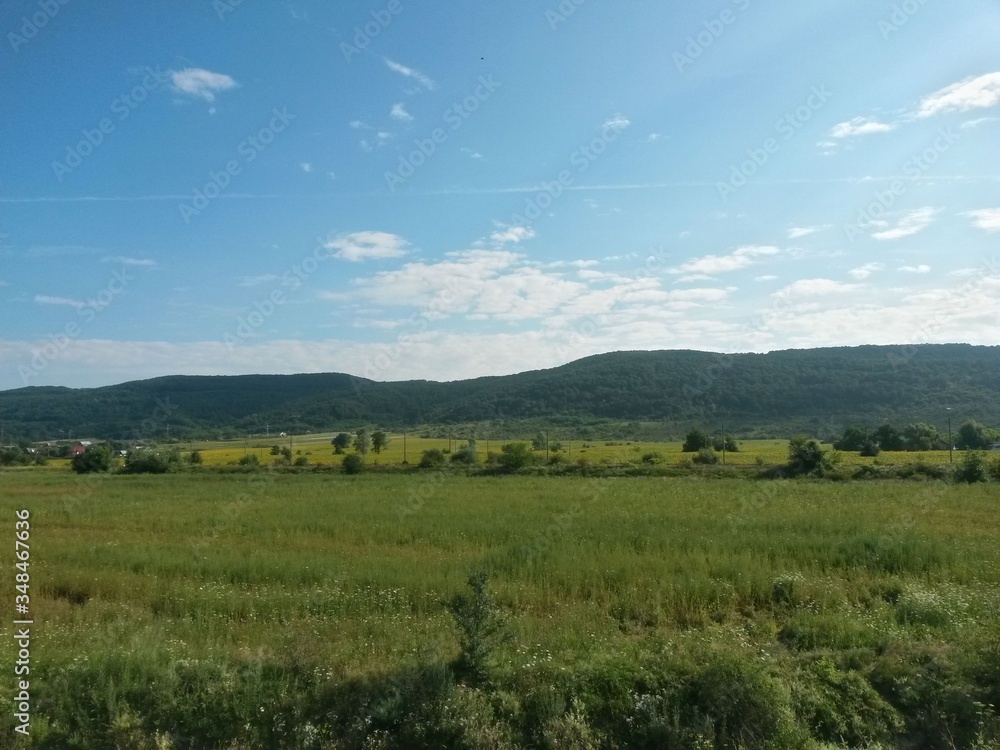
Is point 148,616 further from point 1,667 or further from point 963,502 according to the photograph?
point 963,502

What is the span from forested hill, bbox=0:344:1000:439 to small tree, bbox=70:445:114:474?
33.6m

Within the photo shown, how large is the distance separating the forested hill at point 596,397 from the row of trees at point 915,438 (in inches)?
513

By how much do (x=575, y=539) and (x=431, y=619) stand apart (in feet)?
20.4

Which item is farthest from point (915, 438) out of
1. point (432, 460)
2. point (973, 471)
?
point (432, 460)

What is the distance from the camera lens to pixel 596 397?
104 meters

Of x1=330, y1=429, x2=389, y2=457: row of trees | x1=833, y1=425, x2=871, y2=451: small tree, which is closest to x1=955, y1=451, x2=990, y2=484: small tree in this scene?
x1=833, y1=425, x2=871, y2=451: small tree

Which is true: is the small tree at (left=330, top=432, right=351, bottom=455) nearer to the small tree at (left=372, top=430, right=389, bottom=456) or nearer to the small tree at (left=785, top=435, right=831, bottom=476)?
the small tree at (left=372, top=430, right=389, bottom=456)

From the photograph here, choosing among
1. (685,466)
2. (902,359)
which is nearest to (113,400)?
(685,466)

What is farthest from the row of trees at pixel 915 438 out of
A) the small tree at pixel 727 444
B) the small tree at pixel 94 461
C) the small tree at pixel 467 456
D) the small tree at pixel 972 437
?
the small tree at pixel 94 461

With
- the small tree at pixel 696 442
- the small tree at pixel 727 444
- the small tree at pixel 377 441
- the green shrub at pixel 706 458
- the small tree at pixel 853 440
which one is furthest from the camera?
the small tree at pixel 377 441

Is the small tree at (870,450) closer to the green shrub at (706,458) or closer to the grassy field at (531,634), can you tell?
the green shrub at (706,458)

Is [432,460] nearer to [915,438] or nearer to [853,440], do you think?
[853,440]

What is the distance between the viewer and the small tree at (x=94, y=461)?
48094mm

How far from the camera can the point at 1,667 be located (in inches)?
241
